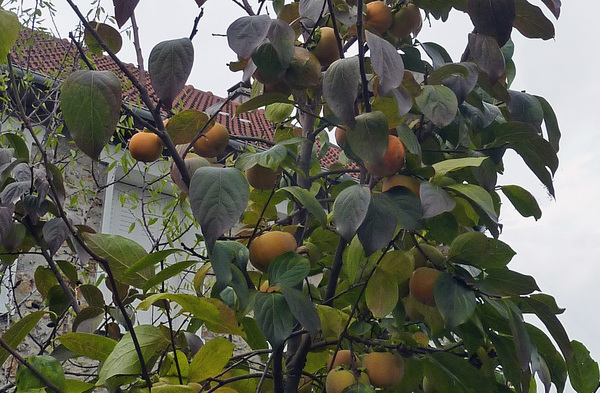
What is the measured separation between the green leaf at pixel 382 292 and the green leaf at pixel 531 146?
0.31m

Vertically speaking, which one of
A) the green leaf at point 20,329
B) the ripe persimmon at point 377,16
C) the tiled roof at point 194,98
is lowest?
the green leaf at point 20,329

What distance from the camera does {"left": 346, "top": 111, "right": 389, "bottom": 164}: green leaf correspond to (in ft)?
3.04

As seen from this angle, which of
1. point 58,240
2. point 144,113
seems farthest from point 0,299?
point 58,240

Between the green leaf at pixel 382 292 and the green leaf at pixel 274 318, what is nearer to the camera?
the green leaf at pixel 274 318

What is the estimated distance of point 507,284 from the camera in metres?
1.02

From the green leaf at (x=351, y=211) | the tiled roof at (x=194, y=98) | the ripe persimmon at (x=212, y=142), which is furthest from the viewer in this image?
the tiled roof at (x=194, y=98)

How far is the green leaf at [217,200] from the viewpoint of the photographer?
0.79 meters

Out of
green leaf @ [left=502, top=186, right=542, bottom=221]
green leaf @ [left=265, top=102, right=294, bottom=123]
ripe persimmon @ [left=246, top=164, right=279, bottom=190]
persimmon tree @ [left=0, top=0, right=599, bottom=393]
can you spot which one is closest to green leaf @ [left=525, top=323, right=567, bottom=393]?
persimmon tree @ [left=0, top=0, right=599, bottom=393]

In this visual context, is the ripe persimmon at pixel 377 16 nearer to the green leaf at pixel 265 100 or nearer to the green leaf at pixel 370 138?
the green leaf at pixel 265 100

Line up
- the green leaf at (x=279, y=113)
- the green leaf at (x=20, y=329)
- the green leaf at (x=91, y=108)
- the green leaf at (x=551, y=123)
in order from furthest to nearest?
the green leaf at (x=279, y=113), the green leaf at (x=551, y=123), the green leaf at (x=20, y=329), the green leaf at (x=91, y=108)

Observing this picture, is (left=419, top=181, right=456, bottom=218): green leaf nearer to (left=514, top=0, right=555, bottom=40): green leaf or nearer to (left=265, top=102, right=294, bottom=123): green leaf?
(left=514, top=0, right=555, bottom=40): green leaf

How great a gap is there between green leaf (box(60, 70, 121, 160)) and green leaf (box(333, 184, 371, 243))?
1.02 feet

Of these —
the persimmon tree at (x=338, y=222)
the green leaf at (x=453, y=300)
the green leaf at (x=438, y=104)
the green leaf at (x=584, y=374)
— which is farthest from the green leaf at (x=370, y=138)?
the green leaf at (x=584, y=374)

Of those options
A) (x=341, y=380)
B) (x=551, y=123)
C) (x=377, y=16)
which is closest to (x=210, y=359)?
(x=341, y=380)
